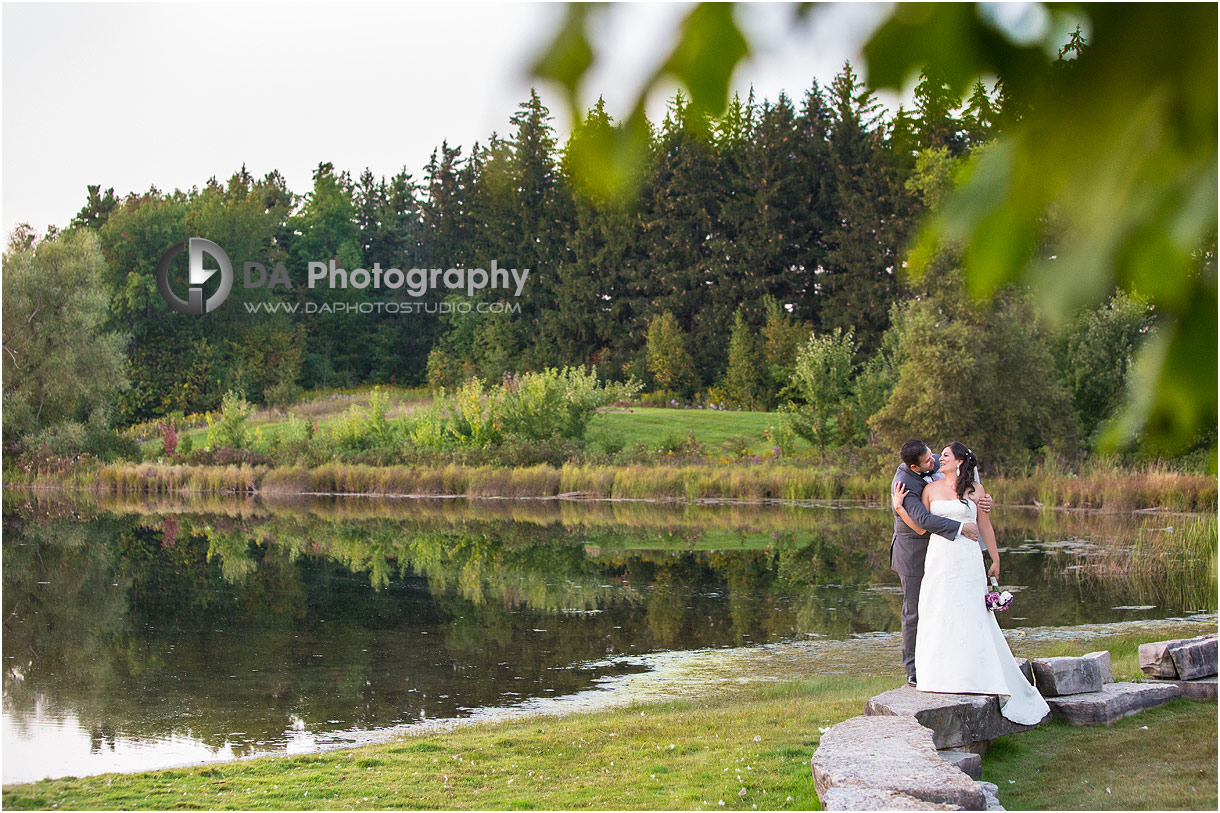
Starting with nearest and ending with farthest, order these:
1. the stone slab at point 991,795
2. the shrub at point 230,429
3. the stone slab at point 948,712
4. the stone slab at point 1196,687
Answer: the stone slab at point 991,795 → the stone slab at point 948,712 → the stone slab at point 1196,687 → the shrub at point 230,429

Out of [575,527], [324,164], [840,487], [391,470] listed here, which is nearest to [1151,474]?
[840,487]

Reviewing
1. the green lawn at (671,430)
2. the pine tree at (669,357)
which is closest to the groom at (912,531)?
the green lawn at (671,430)

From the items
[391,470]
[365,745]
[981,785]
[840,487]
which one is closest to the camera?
[981,785]

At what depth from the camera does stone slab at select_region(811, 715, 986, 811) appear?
14.5ft

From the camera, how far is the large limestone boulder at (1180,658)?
7422 mm

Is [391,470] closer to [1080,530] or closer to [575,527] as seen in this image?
[575,527]

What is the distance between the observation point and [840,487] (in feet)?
79.3

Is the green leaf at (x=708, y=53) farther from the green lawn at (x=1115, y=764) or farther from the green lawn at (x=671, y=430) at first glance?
the green lawn at (x=671, y=430)

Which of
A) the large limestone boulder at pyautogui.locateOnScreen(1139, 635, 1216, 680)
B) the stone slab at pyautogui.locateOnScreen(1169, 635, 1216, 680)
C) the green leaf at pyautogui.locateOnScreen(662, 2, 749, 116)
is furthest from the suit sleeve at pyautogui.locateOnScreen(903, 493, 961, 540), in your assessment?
the green leaf at pyautogui.locateOnScreen(662, 2, 749, 116)

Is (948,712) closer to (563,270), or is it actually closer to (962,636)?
(962,636)

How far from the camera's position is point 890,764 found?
4746mm

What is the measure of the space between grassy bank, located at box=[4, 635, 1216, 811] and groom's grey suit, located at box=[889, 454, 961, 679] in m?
0.60

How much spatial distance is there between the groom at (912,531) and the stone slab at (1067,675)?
0.78m

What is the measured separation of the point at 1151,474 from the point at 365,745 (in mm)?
17127
